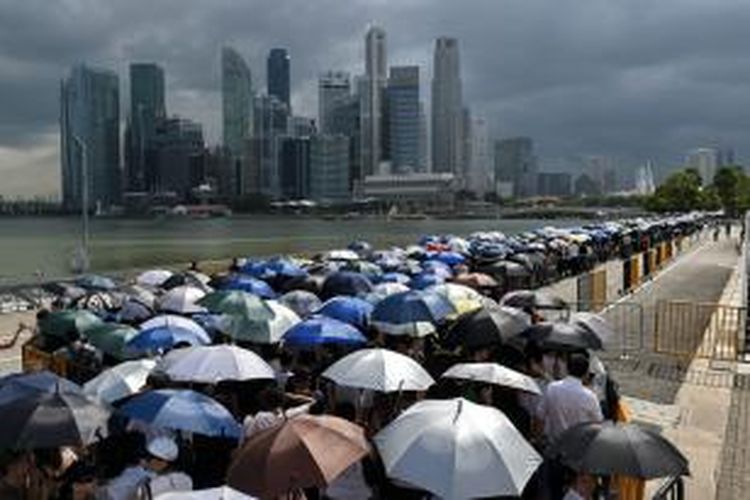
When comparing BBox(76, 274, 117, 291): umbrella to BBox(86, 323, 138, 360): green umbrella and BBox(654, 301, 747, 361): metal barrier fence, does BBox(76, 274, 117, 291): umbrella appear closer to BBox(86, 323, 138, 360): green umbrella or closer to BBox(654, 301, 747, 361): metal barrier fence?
BBox(86, 323, 138, 360): green umbrella

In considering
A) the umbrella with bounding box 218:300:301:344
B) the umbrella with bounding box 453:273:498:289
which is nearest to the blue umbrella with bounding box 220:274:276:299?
the umbrella with bounding box 218:300:301:344

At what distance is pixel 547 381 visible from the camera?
9945 millimetres

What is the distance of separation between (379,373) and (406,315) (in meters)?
3.93

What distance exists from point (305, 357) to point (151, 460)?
4.72 metres

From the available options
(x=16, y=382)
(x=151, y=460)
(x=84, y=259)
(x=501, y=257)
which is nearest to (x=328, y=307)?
(x=16, y=382)

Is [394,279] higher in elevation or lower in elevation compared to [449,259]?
higher

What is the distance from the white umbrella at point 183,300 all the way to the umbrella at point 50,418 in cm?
702

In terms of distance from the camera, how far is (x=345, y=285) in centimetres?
1755

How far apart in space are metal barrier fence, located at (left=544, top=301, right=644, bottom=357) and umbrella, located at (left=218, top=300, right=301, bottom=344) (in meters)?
5.50

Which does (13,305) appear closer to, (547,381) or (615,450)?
(547,381)

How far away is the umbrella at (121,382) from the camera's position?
9.03 metres

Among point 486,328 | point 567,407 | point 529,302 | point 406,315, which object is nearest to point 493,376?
point 567,407

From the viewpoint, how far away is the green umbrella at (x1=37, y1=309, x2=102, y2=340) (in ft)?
43.4

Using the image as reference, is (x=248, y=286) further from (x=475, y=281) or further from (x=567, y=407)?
(x=567, y=407)
